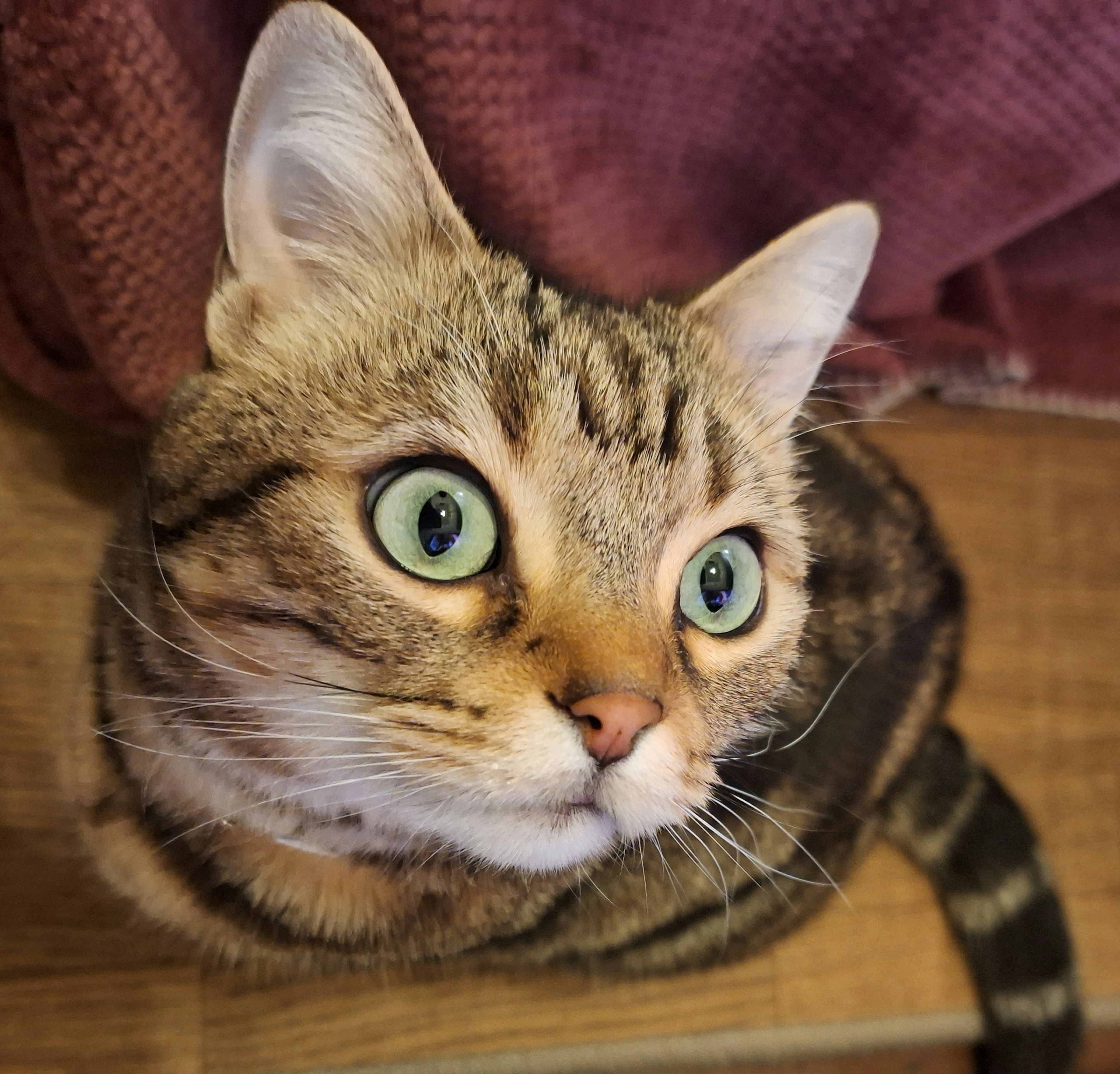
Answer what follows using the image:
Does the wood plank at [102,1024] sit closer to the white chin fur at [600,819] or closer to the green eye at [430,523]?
the white chin fur at [600,819]

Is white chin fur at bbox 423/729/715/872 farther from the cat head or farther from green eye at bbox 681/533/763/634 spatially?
green eye at bbox 681/533/763/634

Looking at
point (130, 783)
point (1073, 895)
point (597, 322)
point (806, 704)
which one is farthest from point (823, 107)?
point (1073, 895)

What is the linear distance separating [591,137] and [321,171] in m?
0.33

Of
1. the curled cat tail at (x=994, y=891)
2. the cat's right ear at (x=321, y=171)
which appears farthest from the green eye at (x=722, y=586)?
the curled cat tail at (x=994, y=891)

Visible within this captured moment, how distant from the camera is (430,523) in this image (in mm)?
529

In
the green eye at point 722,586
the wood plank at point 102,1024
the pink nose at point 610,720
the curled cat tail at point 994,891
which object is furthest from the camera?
the curled cat tail at point 994,891

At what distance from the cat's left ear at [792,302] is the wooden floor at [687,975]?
0.44m

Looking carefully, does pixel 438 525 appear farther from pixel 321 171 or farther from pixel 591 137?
pixel 591 137

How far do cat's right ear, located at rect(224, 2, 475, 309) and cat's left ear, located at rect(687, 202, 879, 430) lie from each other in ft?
0.72

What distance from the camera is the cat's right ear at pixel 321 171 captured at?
1.70ft

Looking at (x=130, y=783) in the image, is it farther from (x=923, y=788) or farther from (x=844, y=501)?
(x=923, y=788)

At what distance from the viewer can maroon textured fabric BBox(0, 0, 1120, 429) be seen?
0.66m

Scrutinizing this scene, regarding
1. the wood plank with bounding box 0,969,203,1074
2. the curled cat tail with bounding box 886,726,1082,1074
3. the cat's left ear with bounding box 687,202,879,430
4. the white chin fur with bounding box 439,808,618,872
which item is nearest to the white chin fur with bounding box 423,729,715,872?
the white chin fur with bounding box 439,808,618,872

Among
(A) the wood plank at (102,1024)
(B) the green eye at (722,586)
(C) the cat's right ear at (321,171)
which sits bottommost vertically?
(A) the wood plank at (102,1024)
